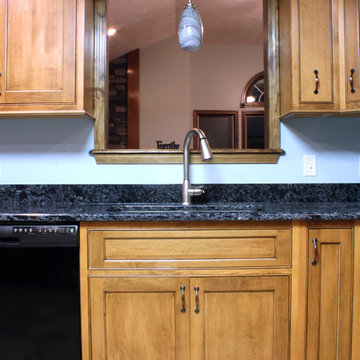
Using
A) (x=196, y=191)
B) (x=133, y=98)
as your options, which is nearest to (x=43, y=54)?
(x=196, y=191)

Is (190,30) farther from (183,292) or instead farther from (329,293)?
(329,293)

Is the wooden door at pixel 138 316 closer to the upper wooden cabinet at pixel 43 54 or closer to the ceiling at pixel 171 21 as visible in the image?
the upper wooden cabinet at pixel 43 54

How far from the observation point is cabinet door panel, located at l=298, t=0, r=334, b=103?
1606 millimetres

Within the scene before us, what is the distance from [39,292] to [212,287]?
2.23 ft

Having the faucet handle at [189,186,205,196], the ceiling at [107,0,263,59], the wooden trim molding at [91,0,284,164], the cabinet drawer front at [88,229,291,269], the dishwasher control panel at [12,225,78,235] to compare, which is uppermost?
the ceiling at [107,0,263,59]

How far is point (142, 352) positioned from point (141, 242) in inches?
17.2

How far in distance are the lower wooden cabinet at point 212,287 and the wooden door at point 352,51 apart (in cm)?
65

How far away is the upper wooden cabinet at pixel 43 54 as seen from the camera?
1562 millimetres

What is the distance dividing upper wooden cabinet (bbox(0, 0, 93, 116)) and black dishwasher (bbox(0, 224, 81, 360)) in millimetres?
612

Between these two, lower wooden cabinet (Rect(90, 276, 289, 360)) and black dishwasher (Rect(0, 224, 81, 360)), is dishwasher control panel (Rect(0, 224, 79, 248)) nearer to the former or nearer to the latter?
black dishwasher (Rect(0, 224, 81, 360))

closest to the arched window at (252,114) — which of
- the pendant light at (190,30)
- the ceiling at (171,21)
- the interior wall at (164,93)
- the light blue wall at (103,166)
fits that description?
the ceiling at (171,21)

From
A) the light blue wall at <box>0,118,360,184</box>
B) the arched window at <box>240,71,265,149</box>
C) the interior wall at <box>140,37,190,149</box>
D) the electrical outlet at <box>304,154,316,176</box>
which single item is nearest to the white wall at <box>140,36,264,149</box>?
the interior wall at <box>140,37,190,149</box>

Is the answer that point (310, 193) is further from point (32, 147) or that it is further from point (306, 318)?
point (32, 147)

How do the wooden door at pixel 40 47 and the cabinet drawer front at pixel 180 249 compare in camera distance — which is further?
the wooden door at pixel 40 47
